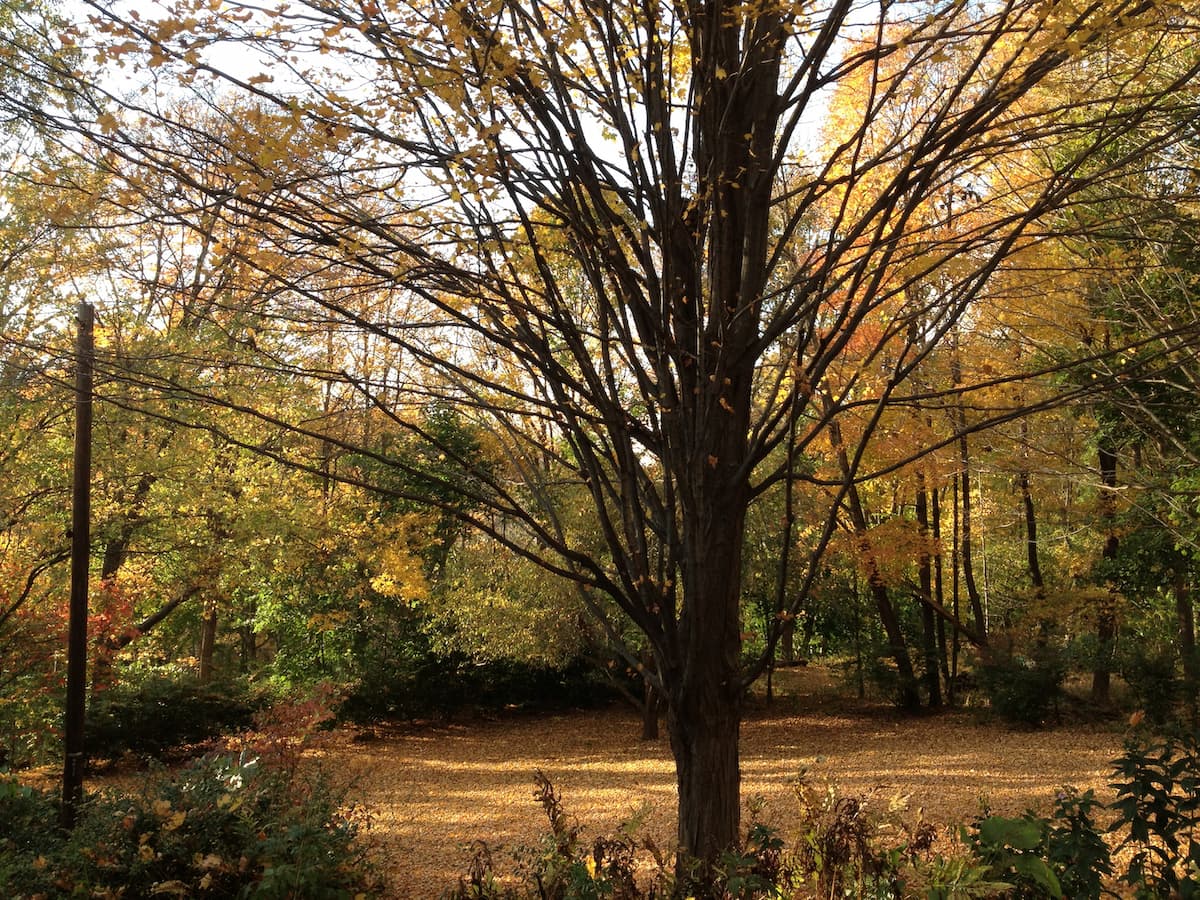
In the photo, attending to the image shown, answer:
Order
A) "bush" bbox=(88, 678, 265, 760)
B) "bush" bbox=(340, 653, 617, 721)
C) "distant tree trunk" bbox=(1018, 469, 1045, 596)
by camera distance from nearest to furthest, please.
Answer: "bush" bbox=(88, 678, 265, 760)
"distant tree trunk" bbox=(1018, 469, 1045, 596)
"bush" bbox=(340, 653, 617, 721)

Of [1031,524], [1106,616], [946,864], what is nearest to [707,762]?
[946,864]

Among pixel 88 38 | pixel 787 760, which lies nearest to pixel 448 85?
pixel 88 38

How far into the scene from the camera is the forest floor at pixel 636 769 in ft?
25.9

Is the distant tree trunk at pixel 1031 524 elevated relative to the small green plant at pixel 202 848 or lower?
elevated

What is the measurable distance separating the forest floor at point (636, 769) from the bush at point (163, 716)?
1.61m

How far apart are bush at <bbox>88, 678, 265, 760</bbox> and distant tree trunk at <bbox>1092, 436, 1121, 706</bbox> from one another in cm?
1172

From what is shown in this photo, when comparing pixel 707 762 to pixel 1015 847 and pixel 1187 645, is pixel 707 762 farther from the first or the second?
pixel 1187 645

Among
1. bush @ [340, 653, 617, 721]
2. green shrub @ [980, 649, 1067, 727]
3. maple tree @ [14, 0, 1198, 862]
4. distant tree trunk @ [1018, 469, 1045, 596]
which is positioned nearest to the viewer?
maple tree @ [14, 0, 1198, 862]

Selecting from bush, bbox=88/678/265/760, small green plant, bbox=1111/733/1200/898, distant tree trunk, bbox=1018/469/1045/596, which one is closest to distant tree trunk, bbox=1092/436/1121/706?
distant tree trunk, bbox=1018/469/1045/596

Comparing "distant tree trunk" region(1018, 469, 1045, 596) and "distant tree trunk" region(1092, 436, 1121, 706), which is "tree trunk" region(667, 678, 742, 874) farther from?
"distant tree trunk" region(1018, 469, 1045, 596)

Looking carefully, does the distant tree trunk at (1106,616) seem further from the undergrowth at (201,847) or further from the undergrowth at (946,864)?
the undergrowth at (201,847)

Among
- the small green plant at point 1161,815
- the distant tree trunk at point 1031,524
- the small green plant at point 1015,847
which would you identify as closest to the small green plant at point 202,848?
the small green plant at point 1015,847

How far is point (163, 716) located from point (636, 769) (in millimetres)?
6724

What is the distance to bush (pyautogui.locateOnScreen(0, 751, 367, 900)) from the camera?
176 inches
